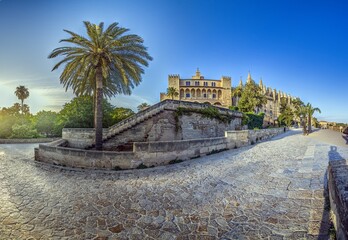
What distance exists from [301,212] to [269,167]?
12.3ft

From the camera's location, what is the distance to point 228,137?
44.4 feet

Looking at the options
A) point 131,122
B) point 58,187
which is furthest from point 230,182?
point 131,122

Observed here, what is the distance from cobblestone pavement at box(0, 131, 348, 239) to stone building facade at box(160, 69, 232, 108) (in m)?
53.7

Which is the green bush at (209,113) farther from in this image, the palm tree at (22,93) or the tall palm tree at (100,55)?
the palm tree at (22,93)

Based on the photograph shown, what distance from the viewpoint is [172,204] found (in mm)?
4961

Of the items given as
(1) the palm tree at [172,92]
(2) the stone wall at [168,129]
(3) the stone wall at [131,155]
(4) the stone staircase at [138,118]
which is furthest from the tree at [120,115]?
(1) the palm tree at [172,92]

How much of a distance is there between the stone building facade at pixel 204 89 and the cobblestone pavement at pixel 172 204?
53691 mm

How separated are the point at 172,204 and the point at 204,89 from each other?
193 ft

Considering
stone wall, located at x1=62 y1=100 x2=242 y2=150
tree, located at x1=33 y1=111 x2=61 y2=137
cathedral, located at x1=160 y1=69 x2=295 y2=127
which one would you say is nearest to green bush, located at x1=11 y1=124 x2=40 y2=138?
tree, located at x1=33 y1=111 x2=61 y2=137

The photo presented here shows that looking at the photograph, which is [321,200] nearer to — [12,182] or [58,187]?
[58,187]

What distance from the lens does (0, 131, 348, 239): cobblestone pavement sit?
371cm

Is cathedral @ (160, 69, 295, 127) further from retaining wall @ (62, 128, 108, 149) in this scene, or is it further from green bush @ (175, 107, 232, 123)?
retaining wall @ (62, 128, 108, 149)

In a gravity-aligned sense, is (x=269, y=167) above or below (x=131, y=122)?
below

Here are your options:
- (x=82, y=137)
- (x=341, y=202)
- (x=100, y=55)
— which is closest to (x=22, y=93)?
(x=82, y=137)
